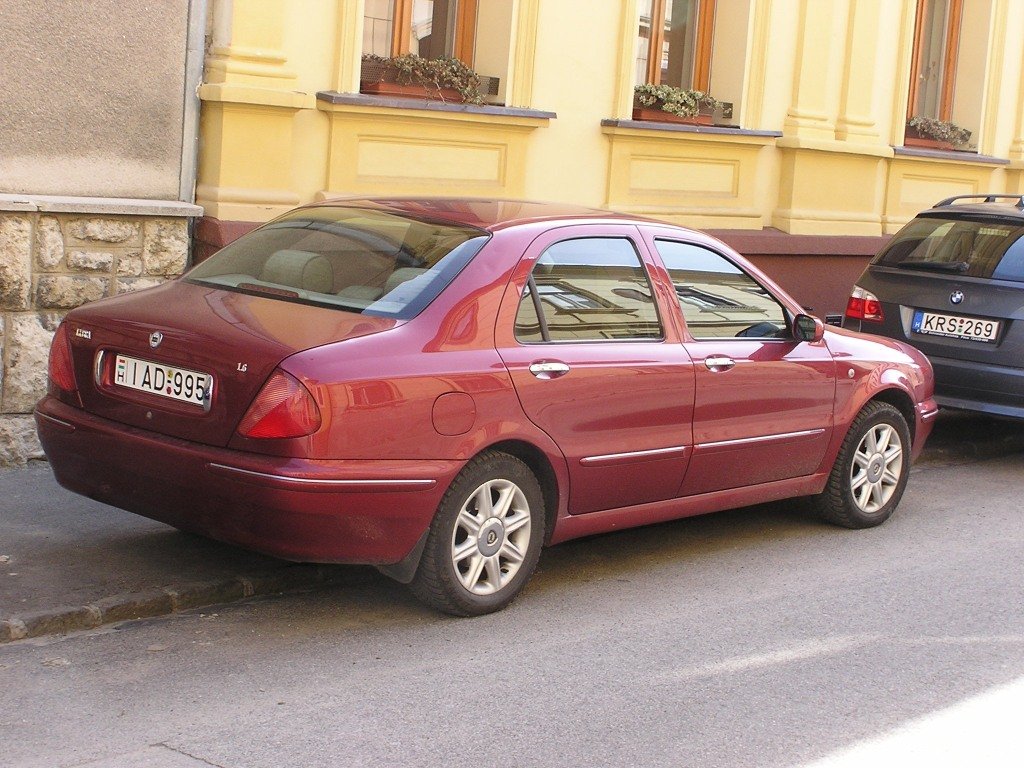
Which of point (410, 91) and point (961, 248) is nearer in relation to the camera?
point (961, 248)

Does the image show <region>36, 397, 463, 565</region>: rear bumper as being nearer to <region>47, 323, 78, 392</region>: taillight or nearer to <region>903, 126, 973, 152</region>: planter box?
<region>47, 323, 78, 392</region>: taillight

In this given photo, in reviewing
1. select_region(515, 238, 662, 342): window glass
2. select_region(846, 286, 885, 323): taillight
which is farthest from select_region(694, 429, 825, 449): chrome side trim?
select_region(846, 286, 885, 323): taillight

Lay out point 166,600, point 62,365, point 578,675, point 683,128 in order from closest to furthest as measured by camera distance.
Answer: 1. point 578,675
2. point 166,600
3. point 62,365
4. point 683,128

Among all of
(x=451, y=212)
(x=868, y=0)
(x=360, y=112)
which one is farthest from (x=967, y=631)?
(x=868, y=0)

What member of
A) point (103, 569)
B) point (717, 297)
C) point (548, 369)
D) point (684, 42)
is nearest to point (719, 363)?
point (717, 297)

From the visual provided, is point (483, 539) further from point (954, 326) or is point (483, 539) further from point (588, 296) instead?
Answer: point (954, 326)

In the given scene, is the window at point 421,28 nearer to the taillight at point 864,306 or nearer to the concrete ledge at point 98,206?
the concrete ledge at point 98,206

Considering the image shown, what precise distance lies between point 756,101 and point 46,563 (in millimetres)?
8973

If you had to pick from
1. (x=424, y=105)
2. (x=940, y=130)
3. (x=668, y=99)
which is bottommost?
(x=424, y=105)

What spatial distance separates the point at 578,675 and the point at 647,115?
318 inches

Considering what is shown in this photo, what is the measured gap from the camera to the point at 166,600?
219 inches

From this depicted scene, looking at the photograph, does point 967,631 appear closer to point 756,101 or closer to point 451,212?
point 451,212

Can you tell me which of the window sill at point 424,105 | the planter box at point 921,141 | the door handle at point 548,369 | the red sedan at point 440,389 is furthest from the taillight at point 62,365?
the planter box at point 921,141

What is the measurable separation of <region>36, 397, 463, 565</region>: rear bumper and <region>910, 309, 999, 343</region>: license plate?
521cm
